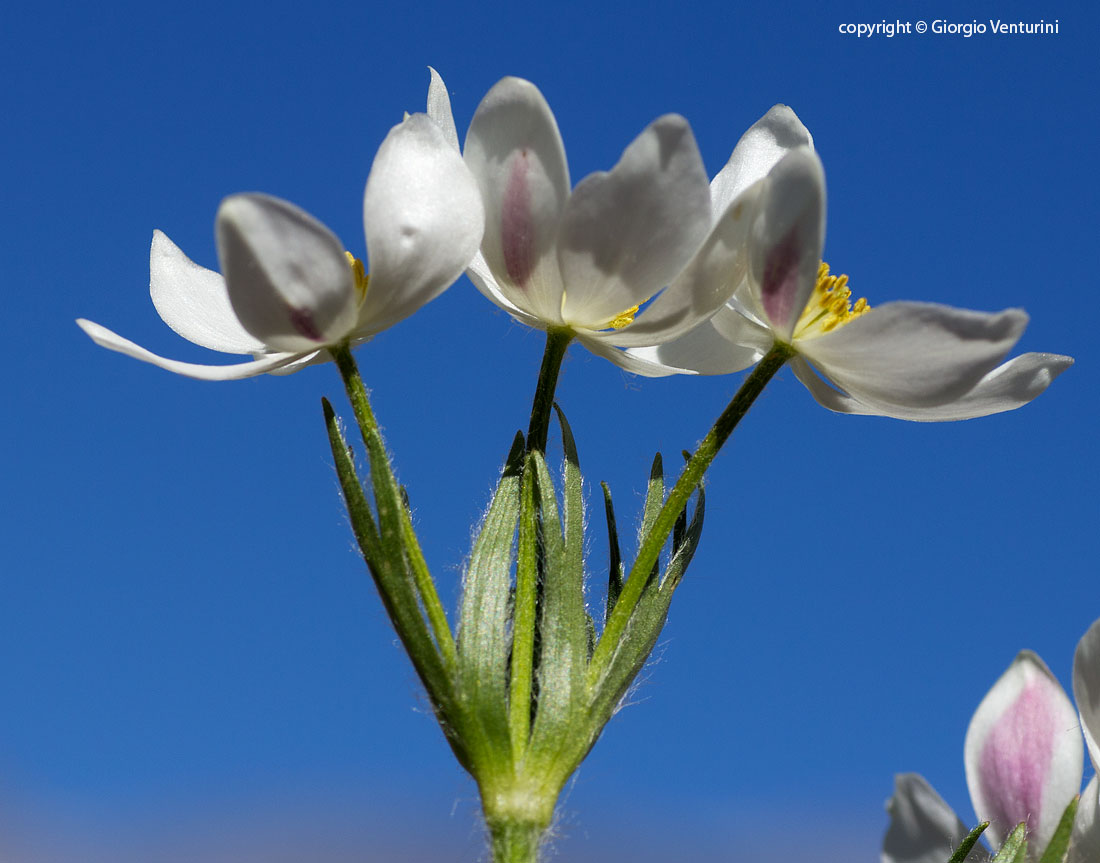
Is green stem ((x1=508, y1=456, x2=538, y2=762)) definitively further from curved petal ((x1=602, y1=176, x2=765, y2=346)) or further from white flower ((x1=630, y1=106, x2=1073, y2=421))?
white flower ((x1=630, y1=106, x2=1073, y2=421))

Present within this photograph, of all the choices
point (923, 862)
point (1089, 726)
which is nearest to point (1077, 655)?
point (1089, 726)

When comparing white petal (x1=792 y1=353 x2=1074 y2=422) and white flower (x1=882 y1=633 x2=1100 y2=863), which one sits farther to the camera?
white petal (x1=792 y1=353 x2=1074 y2=422)

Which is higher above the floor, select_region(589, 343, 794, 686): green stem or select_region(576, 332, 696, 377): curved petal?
select_region(576, 332, 696, 377): curved petal

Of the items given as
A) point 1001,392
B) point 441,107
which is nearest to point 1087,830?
point 1001,392

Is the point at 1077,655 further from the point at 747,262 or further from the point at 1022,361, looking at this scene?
the point at 747,262

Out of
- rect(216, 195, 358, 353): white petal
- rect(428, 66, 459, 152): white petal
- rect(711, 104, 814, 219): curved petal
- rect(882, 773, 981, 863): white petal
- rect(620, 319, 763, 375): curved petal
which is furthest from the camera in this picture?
rect(711, 104, 814, 219): curved petal

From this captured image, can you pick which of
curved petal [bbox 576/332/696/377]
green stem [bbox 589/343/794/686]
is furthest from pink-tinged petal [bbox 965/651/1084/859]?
curved petal [bbox 576/332/696/377]
